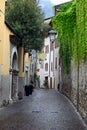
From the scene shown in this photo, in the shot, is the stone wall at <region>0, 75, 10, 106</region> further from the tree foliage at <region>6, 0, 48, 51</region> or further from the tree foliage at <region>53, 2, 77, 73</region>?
the tree foliage at <region>6, 0, 48, 51</region>

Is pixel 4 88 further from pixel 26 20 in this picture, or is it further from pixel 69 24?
pixel 26 20

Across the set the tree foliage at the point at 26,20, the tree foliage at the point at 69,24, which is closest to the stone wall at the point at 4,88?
the tree foliage at the point at 69,24

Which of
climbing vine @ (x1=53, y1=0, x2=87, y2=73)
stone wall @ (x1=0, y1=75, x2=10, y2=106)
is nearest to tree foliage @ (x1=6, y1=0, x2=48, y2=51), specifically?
climbing vine @ (x1=53, y1=0, x2=87, y2=73)

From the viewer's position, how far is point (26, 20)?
99.9 feet

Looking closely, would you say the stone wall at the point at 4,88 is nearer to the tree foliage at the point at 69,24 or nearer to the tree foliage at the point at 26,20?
the tree foliage at the point at 69,24

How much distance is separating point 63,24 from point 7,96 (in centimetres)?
557

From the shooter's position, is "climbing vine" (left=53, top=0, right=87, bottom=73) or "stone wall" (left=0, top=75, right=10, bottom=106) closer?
"climbing vine" (left=53, top=0, right=87, bottom=73)

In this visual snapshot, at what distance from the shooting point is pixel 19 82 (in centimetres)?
3234

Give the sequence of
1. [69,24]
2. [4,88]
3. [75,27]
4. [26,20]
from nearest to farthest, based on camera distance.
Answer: [75,27]
[69,24]
[4,88]
[26,20]

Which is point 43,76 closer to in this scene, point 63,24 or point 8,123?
point 63,24

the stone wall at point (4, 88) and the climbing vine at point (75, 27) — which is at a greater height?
the climbing vine at point (75, 27)

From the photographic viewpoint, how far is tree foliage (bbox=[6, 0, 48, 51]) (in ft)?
99.1

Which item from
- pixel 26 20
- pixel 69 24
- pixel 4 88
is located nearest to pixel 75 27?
pixel 69 24

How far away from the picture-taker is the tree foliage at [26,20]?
30.2m
